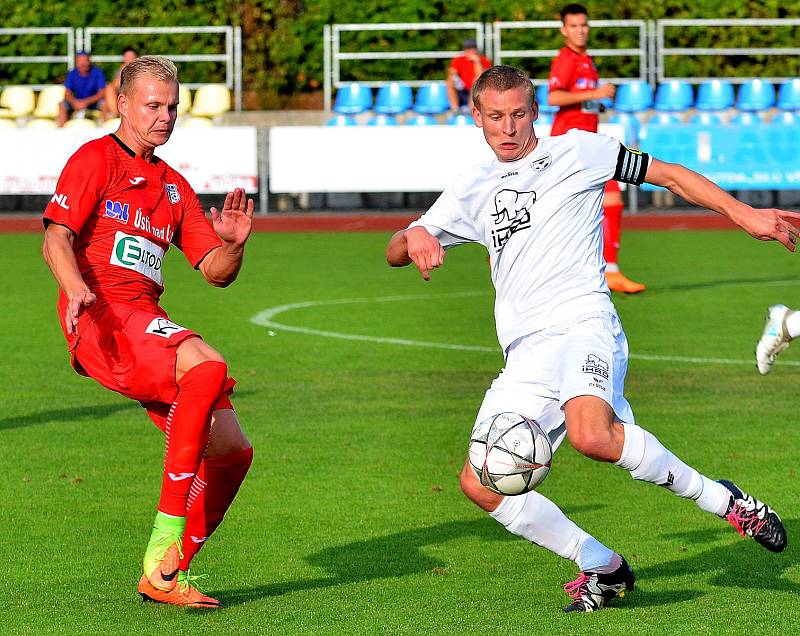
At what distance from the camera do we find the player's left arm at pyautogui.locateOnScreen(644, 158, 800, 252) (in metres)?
5.57

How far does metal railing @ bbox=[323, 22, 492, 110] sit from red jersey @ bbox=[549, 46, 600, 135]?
45.4 ft

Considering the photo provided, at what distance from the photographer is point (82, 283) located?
17.7ft

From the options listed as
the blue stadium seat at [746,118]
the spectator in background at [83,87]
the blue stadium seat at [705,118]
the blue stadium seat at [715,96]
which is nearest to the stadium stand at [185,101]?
the spectator in background at [83,87]

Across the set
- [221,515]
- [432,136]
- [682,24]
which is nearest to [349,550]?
[221,515]

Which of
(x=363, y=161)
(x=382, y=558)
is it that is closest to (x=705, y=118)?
(x=363, y=161)

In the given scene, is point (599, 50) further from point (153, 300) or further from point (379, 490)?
point (153, 300)

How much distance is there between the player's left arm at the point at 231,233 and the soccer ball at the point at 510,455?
113cm

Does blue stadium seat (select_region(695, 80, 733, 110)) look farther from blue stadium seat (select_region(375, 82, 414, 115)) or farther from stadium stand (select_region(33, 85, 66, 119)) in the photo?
stadium stand (select_region(33, 85, 66, 119))

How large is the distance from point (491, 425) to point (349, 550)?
1.28 m

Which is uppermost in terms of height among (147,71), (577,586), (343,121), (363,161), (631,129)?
(147,71)

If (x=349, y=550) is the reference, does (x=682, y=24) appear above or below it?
above

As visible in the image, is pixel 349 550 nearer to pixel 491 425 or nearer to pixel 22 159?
pixel 491 425

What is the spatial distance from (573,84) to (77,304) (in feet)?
31.0

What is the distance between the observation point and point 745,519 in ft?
18.4
